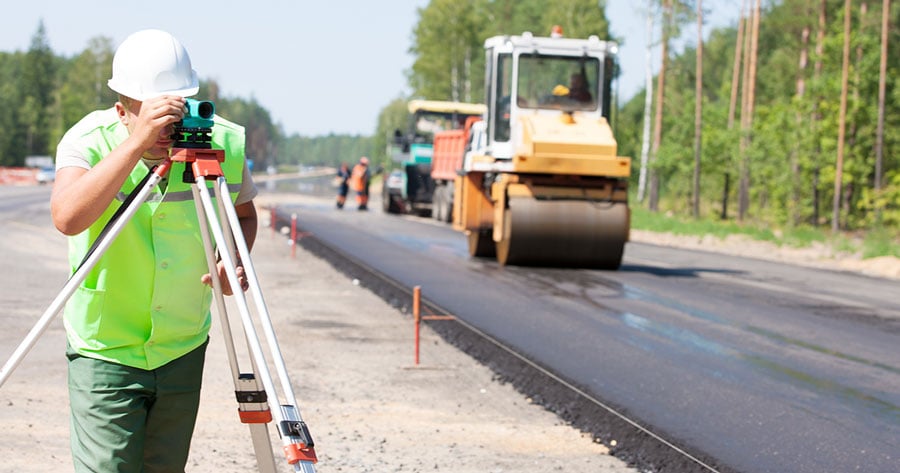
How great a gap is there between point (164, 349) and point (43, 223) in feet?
84.4

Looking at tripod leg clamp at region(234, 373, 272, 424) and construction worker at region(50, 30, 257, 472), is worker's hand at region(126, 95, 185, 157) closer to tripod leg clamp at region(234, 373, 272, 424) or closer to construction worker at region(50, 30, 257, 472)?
construction worker at region(50, 30, 257, 472)

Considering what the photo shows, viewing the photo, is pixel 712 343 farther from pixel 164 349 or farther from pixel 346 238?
pixel 346 238

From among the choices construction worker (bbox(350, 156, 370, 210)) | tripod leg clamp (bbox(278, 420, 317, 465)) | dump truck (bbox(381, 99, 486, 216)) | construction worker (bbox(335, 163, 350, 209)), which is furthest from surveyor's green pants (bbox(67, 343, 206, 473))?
construction worker (bbox(335, 163, 350, 209))

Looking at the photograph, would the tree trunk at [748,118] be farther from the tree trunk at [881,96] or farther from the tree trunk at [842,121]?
the tree trunk at [881,96]

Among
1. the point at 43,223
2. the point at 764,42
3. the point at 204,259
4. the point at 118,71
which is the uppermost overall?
the point at 764,42

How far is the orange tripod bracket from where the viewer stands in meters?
3.33

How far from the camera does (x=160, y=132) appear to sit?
3307 mm

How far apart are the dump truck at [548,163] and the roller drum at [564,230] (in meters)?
0.01

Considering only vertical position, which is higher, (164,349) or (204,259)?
(204,259)

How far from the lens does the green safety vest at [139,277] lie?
3.65 metres

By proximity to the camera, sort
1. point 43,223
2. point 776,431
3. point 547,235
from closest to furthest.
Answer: point 776,431 < point 547,235 < point 43,223

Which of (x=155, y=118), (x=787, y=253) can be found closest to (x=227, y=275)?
(x=155, y=118)

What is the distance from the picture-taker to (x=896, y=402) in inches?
347

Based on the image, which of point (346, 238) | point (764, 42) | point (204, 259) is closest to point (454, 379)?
point (204, 259)
